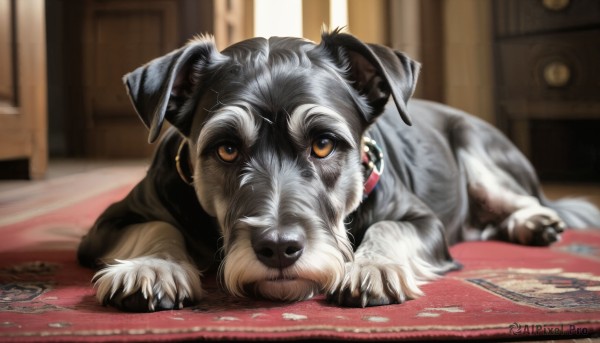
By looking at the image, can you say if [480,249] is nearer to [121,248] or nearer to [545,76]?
[121,248]

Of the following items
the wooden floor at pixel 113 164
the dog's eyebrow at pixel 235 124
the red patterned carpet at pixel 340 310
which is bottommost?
the wooden floor at pixel 113 164

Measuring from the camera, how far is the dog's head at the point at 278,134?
72.1 inches

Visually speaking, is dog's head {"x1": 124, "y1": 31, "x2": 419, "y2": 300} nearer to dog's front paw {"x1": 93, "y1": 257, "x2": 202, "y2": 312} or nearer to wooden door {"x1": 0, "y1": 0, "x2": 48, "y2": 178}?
dog's front paw {"x1": 93, "y1": 257, "x2": 202, "y2": 312}

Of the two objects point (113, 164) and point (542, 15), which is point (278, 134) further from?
point (113, 164)

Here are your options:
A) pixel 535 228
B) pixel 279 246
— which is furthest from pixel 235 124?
pixel 535 228

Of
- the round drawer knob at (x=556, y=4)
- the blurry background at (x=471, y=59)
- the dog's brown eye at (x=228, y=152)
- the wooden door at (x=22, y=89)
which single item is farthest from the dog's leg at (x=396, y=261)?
the wooden door at (x=22, y=89)

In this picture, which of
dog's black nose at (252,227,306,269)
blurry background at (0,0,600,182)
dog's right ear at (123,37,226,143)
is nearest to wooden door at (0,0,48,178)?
blurry background at (0,0,600,182)

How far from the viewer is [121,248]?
2449mm

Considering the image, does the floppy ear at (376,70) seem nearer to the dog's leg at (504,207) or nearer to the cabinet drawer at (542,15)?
the dog's leg at (504,207)

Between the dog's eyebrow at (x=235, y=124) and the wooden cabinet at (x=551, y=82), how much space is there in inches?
168

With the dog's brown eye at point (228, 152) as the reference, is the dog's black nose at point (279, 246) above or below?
below

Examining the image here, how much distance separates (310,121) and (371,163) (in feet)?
1.79

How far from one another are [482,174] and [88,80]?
255 inches

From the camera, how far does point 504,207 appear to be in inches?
140
